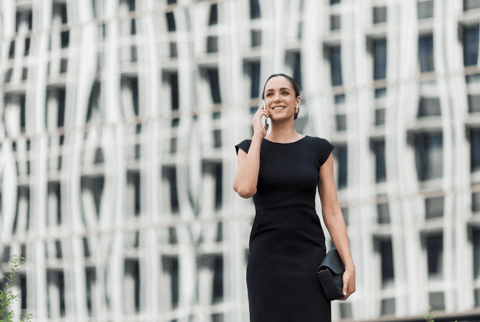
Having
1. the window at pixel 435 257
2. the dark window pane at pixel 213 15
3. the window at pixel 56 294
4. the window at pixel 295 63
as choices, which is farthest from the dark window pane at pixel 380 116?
the window at pixel 56 294

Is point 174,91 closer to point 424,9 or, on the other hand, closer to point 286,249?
point 424,9

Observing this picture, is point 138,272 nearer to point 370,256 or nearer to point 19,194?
point 19,194

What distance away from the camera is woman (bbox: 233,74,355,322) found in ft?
7.98

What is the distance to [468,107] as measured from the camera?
10000mm

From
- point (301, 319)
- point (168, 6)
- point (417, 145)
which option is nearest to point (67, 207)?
point (168, 6)

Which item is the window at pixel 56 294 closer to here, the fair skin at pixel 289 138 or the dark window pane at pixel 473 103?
the dark window pane at pixel 473 103

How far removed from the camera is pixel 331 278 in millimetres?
→ 2398

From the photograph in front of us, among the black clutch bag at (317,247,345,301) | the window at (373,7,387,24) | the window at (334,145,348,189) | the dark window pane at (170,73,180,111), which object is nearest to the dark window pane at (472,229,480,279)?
the window at (334,145,348,189)

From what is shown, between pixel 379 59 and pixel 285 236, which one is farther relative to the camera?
pixel 379 59

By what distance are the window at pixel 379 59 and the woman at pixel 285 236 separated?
27.9 feet

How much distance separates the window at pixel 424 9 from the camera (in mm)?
10383

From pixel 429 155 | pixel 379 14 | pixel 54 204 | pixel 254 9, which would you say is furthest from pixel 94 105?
pixel 429 155

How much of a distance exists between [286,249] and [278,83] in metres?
0.68

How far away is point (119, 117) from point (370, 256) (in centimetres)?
557
